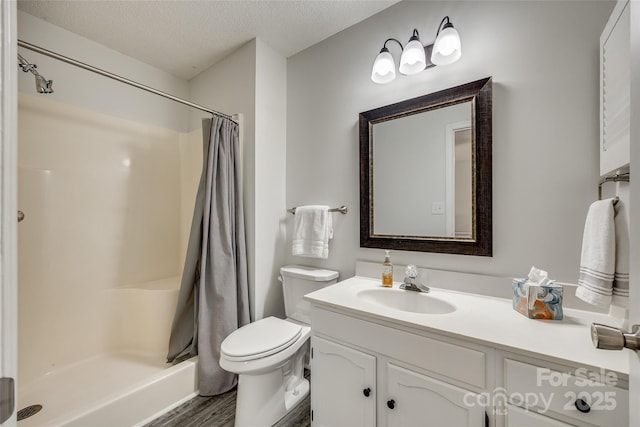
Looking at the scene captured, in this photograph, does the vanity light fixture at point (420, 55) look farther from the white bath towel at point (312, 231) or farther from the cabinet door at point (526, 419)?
the cabinet door at point (526, 419)

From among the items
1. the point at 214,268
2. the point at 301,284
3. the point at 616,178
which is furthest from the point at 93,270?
the point at 616,178

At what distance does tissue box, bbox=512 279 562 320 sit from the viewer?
3.18ft

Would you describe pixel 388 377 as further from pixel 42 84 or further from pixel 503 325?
pixel 42 84

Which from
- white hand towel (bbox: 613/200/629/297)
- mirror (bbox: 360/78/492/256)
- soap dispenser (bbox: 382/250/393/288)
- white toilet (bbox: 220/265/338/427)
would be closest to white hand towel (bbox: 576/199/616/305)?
white hand towel (bbox: 613/200/629/297)

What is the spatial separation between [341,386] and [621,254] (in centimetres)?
113

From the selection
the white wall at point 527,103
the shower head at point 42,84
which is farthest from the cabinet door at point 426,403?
the shower head at point 42,84

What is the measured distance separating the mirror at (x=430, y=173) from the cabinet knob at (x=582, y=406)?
616mm

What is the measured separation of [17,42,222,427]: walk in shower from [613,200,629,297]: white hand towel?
2.10 meters

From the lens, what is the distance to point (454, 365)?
92cm

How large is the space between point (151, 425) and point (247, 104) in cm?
204

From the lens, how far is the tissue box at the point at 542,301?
97cm

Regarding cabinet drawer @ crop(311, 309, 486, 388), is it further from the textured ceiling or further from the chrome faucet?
the textured ceiling

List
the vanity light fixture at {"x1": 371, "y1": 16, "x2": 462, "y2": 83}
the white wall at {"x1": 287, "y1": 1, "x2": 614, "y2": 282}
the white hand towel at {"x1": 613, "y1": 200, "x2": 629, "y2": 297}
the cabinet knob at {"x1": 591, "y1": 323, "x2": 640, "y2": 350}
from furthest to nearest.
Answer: the vanity light fixture at {"x1": 371, "y1": 16, "x2": 462, "y2": 83}, the white wall at {"x1": 287, "y1": 1, "x2": 614, "y2": 282}, the white hand towel at {"x1": 613, "y1": 200, "x2": 629, "y2": 297}, the cabinet knob at {"x1": 591, "y1": 323, "x2": 640, "y2": 350}

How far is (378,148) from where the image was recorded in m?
1.60
